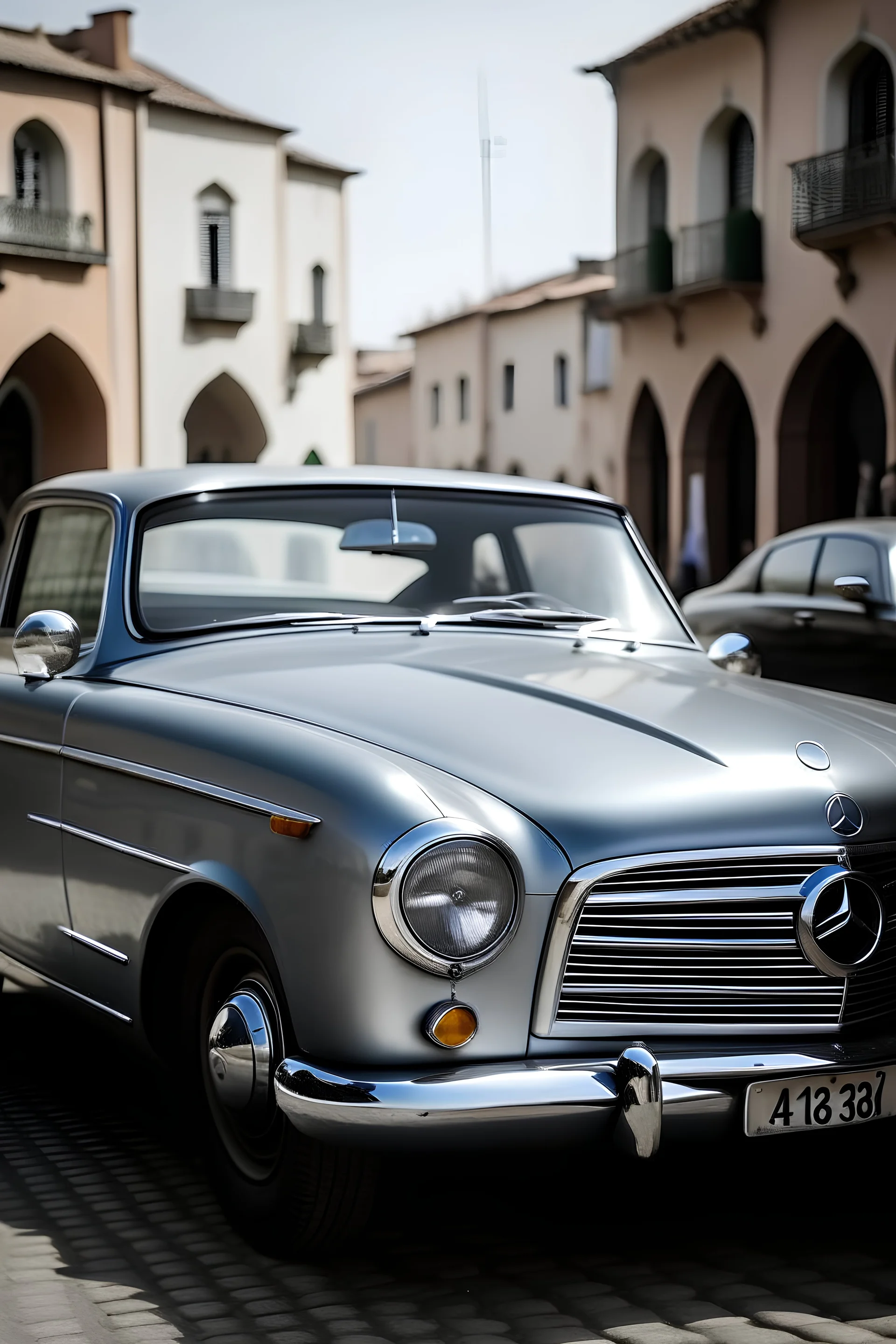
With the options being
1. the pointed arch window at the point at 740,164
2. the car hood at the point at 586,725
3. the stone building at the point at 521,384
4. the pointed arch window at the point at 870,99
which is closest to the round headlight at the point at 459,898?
the car hood at the point at 586,725

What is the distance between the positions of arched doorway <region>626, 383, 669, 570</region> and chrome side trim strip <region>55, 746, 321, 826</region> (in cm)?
2725

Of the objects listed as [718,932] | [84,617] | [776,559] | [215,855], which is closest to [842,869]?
[718,932]

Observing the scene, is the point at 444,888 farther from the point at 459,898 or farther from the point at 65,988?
the point at 65,988

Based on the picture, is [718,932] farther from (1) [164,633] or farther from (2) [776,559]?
(2) [776,559]

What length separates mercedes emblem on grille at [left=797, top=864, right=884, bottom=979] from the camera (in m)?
3.30

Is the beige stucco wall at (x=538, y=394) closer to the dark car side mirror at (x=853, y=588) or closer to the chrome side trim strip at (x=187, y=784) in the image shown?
the dark car side mirror at (x=853, y=588)

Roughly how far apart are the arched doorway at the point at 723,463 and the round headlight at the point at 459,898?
2572cm

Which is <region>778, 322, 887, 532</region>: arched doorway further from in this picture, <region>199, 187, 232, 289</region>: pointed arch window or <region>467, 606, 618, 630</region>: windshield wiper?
<region>467, 606, 618, 630</region>: windshield wiper

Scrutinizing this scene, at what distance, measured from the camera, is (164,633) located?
4566 millimetres

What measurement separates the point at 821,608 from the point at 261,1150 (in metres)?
6.68

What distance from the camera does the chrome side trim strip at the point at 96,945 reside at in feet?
13.3

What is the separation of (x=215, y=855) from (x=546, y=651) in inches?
48.4

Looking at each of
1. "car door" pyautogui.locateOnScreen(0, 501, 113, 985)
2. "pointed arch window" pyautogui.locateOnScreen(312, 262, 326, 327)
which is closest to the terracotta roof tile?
"pointed arch window" pyautogui.locateOnScreen(312, 262, 326, 327)

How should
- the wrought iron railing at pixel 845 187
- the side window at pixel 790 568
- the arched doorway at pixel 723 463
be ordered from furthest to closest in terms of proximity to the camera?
the arched doorway at pixel 723 463 < the wrought iron railing at pixel 845 187 < the side window at pixel 790 568
